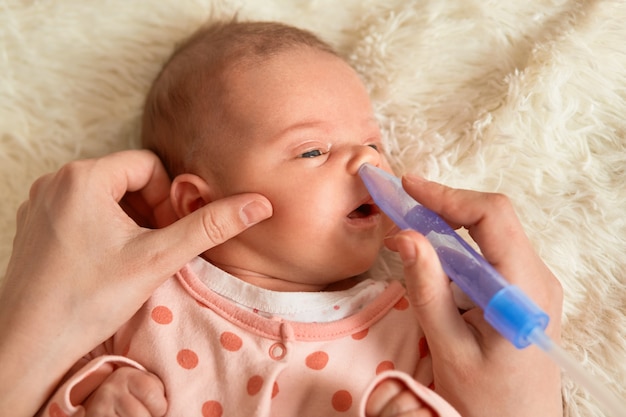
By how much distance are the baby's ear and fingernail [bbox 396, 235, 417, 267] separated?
0.50 meters

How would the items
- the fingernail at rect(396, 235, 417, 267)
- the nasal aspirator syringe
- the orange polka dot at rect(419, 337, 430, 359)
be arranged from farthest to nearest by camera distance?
the orange polka dot at rect(419, 337, 430, 359)
the fingernail at rect(396, 235, 417, 267)
the nasal aspirator syringe

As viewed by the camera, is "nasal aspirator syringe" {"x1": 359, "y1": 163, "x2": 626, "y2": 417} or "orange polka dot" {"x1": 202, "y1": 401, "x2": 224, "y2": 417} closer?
"nasal aspirator syringe" {"x1": 359, "y1": 163, "x2": 626, "y2": 417}

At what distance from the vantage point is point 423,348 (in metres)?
1.29

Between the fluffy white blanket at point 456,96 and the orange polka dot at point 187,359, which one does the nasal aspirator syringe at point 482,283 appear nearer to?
the fluffy white blanket at point 456,96

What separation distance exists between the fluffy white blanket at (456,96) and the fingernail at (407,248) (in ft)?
1.59

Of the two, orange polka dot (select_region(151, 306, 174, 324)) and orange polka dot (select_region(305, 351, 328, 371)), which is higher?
orange polka dot (select_region(305, 351, 328, 371))

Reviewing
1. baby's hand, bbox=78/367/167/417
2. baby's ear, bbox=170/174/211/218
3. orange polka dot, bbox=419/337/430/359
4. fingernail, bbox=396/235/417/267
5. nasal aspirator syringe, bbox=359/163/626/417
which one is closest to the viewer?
nasal aspirator syringe, bbox=359/163/626/417

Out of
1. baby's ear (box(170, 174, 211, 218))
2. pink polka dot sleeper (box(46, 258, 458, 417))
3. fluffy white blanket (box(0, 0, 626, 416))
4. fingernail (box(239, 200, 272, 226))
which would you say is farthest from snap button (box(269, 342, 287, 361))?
fluffy white blanket (box(0, 0, 626, 416))

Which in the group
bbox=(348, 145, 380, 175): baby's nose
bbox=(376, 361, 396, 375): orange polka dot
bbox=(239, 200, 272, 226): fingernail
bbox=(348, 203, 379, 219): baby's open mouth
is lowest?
bbox=(376, 361, 396, 375): orange polka dot

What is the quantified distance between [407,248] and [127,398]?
54 centimetres

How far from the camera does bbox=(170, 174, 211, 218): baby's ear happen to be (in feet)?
4.63

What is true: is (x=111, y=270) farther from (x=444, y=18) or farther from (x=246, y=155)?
(x=444, y=18)

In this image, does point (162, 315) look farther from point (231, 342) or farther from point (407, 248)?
→ point (407, 248)

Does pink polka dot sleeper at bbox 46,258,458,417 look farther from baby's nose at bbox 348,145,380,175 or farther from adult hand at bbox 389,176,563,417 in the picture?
baby's nose at bbox 348,145,380,175
